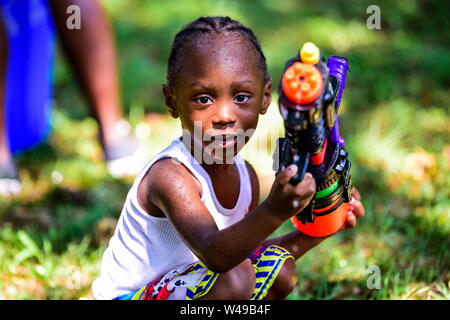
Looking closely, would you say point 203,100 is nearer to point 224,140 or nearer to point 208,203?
point 224,140

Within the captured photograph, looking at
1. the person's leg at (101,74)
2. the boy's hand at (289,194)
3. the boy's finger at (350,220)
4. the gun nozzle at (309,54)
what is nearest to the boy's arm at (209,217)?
the boy's hand at (289,194)

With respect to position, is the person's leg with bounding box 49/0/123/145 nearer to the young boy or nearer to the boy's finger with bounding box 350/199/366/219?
the young boy

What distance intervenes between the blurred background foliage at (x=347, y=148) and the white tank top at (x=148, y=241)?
298 mm

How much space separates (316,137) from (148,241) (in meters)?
0.64

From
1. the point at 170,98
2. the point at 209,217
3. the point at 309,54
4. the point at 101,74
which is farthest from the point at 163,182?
the point at 101,74

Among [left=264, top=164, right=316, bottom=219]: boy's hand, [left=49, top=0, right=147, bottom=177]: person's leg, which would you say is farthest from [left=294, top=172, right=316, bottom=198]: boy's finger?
[left=49, top=0, right=147, bottom=177]: person's leg

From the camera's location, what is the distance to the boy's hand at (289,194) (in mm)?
1253

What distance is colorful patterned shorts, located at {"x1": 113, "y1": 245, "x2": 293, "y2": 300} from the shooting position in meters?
1.52

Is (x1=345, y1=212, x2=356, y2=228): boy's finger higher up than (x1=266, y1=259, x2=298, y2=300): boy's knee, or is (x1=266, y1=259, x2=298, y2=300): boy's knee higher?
(x1=345, y1=212, x2=356, y2=228): boy's finger

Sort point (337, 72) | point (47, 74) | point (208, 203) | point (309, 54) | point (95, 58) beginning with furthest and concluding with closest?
point (47, 74), point (95, 58), point (208, 203), point (337, 72), point (309, 54)

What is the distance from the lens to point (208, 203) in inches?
63.5

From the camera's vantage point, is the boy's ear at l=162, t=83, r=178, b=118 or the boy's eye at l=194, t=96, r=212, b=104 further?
the boy's ear at l=162, t=83, r=178, b=118

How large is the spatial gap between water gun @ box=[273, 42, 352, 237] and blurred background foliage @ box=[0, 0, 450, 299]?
0.49m

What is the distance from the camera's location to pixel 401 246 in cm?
212
